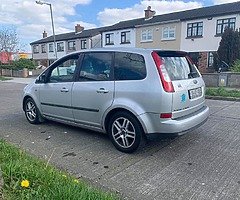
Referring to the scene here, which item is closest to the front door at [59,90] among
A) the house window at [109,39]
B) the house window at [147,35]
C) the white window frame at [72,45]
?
the house window at [147,35]

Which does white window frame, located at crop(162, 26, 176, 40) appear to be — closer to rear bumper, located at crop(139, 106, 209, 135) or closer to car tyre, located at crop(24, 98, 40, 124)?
car tyre, located at crop(24, 98, 40, 124)

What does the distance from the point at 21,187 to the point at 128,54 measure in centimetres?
262

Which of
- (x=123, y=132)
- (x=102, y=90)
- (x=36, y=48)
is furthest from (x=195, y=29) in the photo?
(x=36, y=48)

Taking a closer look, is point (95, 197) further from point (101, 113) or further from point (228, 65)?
point (228, 65)

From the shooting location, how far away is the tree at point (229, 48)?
1761cm

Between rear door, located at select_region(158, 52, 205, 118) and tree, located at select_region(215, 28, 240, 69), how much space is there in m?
14.6

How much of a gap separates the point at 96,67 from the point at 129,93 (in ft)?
3.17

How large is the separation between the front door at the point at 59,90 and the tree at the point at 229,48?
15292 millimetres

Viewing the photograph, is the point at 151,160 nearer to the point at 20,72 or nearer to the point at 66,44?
the point at 20,72

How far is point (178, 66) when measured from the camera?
4246mm

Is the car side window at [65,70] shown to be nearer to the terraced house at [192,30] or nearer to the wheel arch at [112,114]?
the wheel arch at [112,114]

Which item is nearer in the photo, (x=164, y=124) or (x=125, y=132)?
(x=164, y=124)

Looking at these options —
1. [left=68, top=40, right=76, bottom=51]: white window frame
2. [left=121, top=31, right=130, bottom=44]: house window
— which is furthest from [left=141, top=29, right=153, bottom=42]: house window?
[left=68, top=40, right=76, bottom=51]: white window frame

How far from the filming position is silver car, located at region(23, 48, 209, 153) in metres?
3.85
